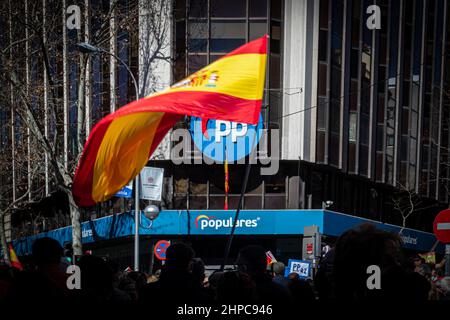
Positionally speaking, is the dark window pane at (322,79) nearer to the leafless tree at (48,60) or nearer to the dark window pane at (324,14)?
the dark window pane at (324,14)

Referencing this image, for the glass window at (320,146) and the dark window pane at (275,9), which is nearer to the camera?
the dark window pane at (275,9)

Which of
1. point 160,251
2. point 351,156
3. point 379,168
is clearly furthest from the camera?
point 379,168

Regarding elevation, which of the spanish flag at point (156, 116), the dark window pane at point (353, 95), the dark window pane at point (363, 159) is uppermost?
the dark window pane at point (353, 95)

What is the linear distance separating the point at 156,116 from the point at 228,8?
27.8 meters

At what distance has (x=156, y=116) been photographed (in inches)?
274

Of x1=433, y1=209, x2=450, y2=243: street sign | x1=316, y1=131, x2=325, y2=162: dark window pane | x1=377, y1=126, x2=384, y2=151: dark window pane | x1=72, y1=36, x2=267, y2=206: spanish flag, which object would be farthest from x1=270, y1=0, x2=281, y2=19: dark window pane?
x1=72, y1=36, x2=267, y2=206: spanish flag

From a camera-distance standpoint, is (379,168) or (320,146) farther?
(379,168)

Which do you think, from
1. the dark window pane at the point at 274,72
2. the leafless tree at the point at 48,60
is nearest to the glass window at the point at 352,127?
the dark window pane at the point at 274,72

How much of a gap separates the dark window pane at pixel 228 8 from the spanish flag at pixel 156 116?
27.4 meters

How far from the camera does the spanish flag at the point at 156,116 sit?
264 inches

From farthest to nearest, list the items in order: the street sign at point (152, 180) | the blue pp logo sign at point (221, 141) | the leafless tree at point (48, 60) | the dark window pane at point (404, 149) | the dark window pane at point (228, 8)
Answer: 1. the dark window pane at point (404, 149)
2. the dark window pane at point (228, 8)
3. the blue pp logo sign at point (221, 141)
4. the street sign at point (152, 180)
5. the leafless tree at point (48, 60)

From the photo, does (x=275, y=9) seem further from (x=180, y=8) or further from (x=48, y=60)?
(x=48, y=60)

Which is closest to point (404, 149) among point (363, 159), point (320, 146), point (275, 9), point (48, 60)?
point (363, 159)
